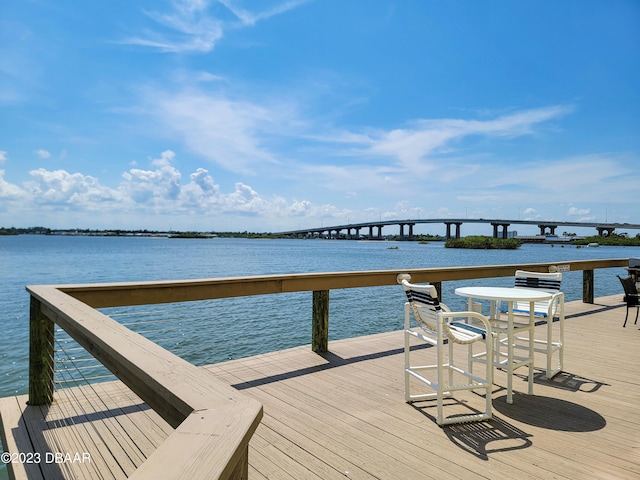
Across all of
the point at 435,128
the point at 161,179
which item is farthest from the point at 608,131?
the point at 161,179

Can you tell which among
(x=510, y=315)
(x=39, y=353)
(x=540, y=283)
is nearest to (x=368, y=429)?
(x=510, y=315)

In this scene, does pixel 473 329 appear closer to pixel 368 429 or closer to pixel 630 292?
pixel 368 429

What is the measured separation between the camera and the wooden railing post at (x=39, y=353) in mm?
2643

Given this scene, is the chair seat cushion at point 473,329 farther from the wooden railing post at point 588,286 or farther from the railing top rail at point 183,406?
the wooden railing post at point 588,286

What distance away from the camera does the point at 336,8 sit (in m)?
10.6

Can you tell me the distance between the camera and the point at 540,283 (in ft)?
13.3

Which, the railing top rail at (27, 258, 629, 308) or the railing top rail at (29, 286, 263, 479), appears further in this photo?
the railing top rail at (27, 258, 629, 308)

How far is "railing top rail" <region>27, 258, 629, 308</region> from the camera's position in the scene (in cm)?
284

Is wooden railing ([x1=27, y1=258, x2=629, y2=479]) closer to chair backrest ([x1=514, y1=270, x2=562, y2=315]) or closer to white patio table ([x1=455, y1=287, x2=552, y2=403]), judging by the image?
white patio table ([x1=455, y1=287, x2=552, y2=403])

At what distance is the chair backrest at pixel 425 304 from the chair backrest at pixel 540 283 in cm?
134

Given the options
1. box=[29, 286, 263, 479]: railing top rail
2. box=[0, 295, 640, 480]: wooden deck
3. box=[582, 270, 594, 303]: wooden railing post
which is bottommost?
box=[0, 295, 640, 480]: wooden deck

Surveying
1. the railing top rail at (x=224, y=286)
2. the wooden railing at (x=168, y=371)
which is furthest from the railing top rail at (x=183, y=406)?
the railing top rail at (x=224, y=286)

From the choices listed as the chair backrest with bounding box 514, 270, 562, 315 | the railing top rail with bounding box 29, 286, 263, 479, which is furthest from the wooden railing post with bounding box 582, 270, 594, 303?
the railing top rail with bounding box 29, 286, 263, 479

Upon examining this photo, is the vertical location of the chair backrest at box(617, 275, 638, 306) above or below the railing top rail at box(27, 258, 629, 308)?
below
